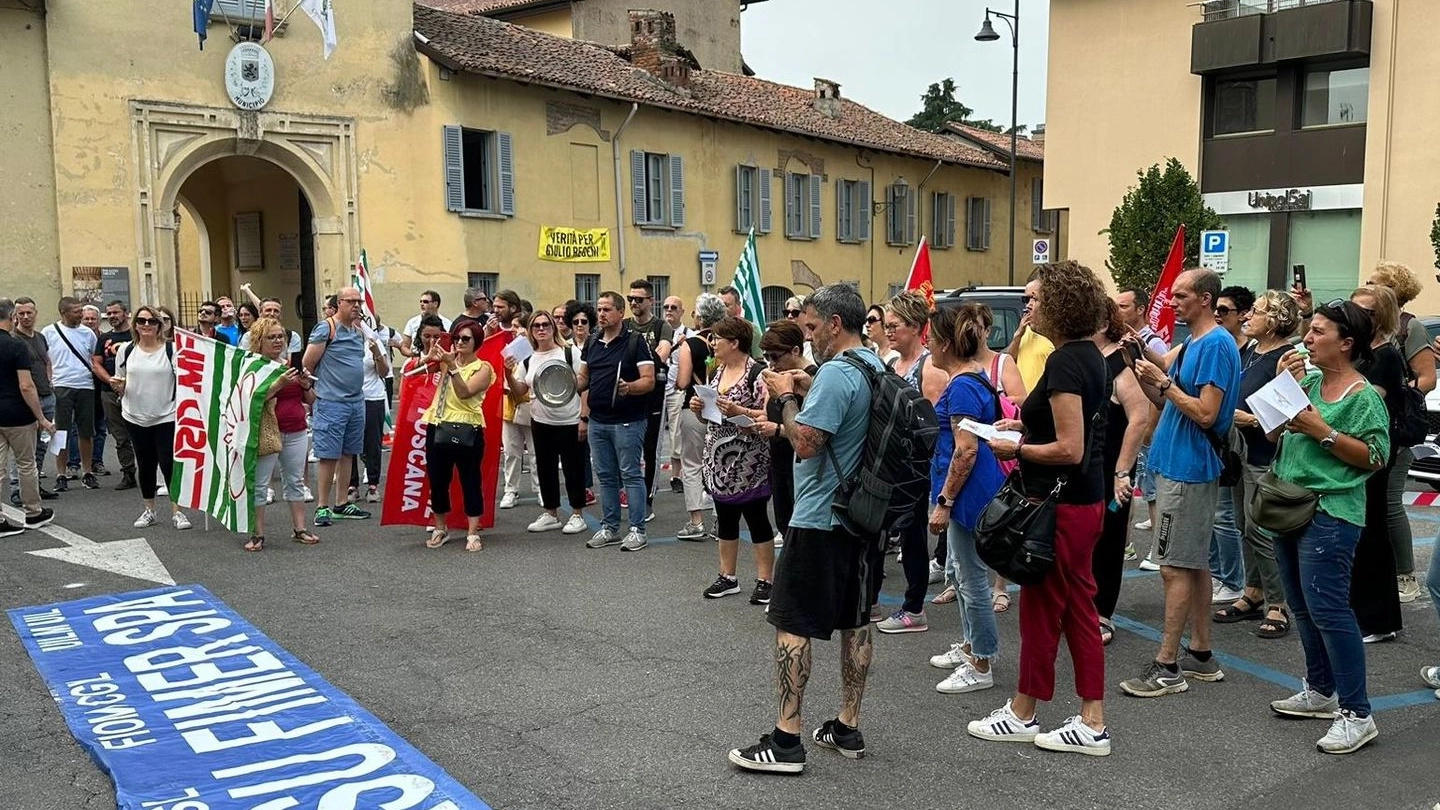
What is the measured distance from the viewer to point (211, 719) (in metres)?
5.02

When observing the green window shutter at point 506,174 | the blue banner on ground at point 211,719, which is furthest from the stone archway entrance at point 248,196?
the blue banner on ground at point 211,719

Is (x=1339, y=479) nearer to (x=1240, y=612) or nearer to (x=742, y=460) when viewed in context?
(x=1240, y=612)

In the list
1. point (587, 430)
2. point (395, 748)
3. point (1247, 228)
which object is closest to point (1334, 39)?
point (1247, 228)

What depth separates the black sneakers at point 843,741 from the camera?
4.63 meters

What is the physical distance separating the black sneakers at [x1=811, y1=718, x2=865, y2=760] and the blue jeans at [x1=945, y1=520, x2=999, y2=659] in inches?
38.3

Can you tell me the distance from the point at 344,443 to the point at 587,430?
6.75 ft

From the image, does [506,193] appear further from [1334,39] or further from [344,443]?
[1334,39]

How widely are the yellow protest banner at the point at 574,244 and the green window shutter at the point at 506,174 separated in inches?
36.2

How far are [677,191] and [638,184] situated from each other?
1207mm

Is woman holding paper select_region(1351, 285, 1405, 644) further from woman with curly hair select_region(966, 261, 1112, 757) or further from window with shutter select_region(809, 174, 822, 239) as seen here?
window with shutter select_region(809, 174, 822, 239)

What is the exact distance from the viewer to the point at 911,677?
5676 millimetres

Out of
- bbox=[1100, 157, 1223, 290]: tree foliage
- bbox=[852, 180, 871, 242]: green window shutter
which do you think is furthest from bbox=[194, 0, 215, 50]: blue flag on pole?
bbox=[1100, 157, 1223, 290]: tree foliage

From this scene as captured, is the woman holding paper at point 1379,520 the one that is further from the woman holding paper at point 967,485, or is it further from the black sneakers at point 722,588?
the black sneakers at point 722,588

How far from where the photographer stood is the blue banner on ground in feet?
14.0
